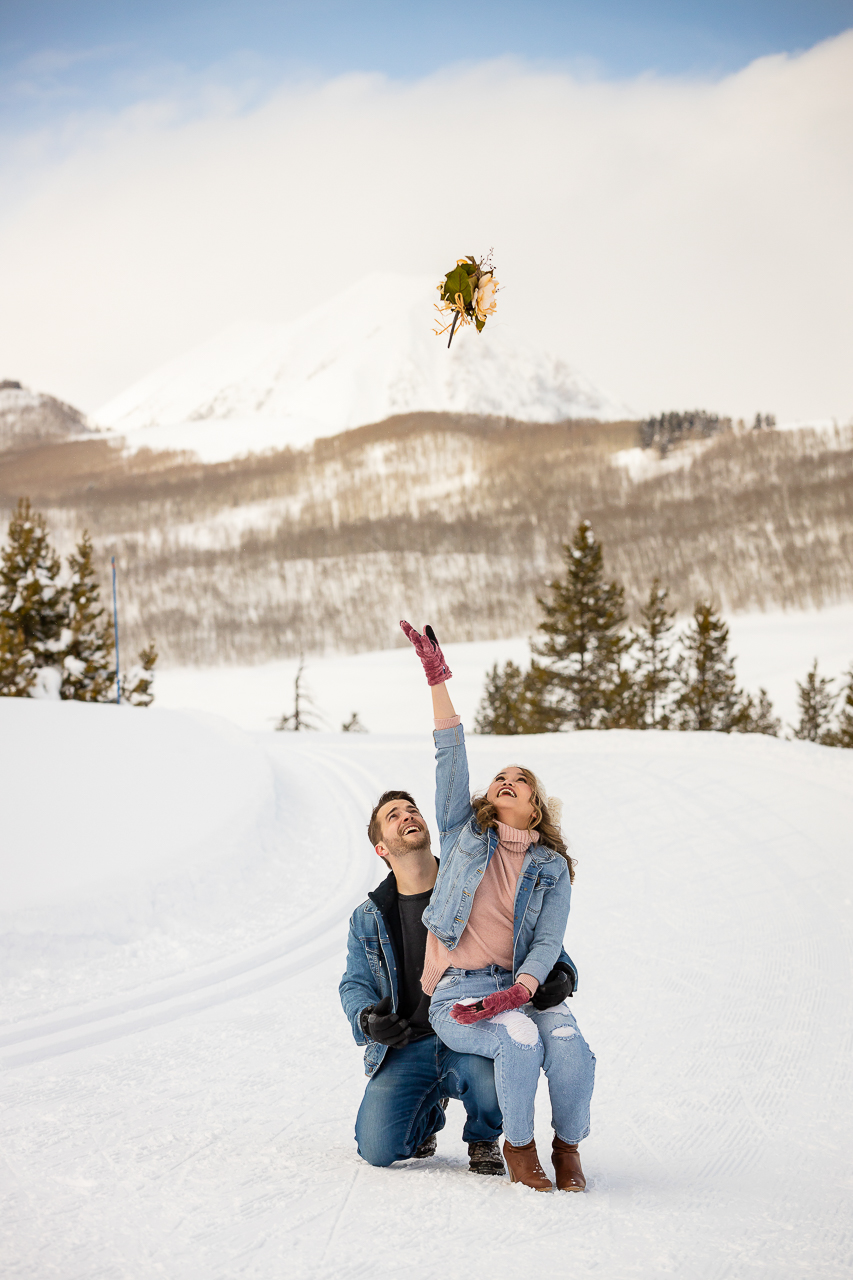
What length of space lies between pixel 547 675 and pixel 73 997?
2865cm

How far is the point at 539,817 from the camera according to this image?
374 cm

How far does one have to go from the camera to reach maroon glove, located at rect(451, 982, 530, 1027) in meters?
3.33

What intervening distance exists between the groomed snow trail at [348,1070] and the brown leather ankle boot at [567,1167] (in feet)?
0.36

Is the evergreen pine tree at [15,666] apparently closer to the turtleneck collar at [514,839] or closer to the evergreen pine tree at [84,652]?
the evergreen pine tree at [84,652]

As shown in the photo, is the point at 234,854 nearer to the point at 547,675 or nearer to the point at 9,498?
the point at 547,675

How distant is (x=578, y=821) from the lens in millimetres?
11211

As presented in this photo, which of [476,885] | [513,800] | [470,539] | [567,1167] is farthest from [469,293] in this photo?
[470,539]

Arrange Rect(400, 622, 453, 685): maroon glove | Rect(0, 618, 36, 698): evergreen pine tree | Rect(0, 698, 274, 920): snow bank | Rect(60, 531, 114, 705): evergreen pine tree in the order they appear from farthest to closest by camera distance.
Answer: Rect(60, 531, 114, 705): evergreen pine tree
Rect(0, 618, 36, 698): evergreen pine tree
Rect(0, 698, 274, 920): snow bank
Rect(400, 622, 453, 685): maroon glove

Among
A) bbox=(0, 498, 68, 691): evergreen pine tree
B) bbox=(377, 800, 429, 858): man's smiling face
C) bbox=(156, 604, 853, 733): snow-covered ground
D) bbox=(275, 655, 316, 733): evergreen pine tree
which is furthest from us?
bbox=(156, 604, 853, 733): snow-covered ground

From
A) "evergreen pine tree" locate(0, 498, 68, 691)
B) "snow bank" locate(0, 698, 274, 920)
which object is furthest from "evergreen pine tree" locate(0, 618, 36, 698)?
"snow bank" locate(0, 698, 274, 920)

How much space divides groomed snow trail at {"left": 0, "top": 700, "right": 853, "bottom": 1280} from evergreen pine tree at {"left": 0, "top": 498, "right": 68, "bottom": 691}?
709 inches

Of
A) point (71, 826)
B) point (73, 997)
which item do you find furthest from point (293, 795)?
point (73, 997)

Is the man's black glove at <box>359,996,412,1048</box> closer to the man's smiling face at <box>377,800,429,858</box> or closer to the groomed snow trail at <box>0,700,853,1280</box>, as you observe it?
the groomed snow trail at <box>0,700,853,1280</box>

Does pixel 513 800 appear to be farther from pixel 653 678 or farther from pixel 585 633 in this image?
pixel 653 678
